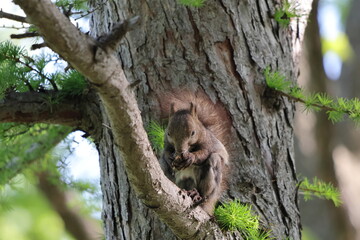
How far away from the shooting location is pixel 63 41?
131cm

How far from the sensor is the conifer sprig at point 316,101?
7.61 feet

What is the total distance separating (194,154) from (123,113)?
1.98ft

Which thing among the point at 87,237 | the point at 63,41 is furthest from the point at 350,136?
the point at 63,41

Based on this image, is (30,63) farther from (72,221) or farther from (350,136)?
(350,136)

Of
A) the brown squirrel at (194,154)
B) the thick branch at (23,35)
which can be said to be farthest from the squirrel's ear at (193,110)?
the thick branch at (23,35)

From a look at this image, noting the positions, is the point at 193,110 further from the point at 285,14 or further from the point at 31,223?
the point at 31,223

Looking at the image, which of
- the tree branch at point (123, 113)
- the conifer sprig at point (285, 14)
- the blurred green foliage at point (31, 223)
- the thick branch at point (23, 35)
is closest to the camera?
the tree branch at point (123, 113)

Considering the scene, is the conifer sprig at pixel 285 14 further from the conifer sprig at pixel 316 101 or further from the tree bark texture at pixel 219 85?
the conifer sprig at pixel 316 101

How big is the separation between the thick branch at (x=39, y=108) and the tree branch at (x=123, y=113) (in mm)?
731

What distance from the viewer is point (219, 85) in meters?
2.36

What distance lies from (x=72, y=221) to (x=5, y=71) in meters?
2.16

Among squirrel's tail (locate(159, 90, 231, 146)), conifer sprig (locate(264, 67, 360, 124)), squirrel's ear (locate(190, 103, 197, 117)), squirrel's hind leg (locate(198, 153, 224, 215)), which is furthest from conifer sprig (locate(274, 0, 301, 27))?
squirrel's hind leg (locate(198, 153, 224, 215))

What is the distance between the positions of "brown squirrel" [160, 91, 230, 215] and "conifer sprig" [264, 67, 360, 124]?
0.35m

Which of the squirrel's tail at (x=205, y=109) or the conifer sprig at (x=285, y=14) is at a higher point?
the conifer sprig at (x=285, y=14)
